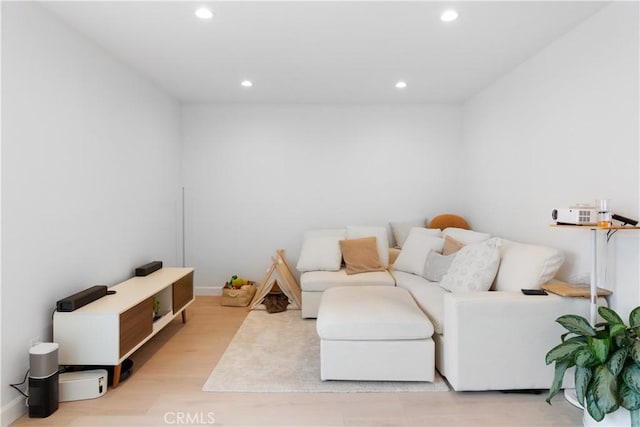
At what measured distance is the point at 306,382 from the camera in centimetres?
282

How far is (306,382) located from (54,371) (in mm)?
1598

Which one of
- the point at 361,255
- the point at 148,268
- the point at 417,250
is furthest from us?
the point at 361,255

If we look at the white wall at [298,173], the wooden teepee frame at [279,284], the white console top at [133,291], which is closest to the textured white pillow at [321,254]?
the wooden teepee frame at [279,284]

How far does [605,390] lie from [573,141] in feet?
5.99

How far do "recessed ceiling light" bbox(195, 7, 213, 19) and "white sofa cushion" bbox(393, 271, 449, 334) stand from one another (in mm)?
2720

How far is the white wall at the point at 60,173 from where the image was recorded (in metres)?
2.35

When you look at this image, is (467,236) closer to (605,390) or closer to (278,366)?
(605,390)

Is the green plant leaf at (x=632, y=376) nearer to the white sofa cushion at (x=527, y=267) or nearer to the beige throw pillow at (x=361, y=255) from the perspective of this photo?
the white sofa cushion at (x=527, y=267)

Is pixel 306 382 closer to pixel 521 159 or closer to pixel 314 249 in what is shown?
pixel 314 249

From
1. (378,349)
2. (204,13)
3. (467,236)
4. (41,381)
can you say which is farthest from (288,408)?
(204,13)

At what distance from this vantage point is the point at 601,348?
2.04 metres

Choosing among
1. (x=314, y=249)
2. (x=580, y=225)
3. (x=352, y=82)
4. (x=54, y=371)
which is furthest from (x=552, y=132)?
(x=54, y=371)

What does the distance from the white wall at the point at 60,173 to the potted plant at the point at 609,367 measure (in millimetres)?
3222

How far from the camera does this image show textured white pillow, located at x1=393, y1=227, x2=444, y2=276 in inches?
167
